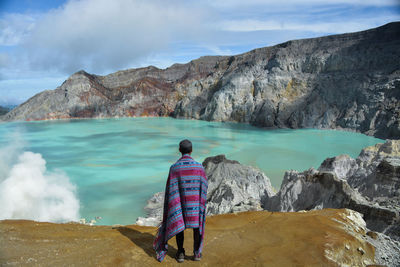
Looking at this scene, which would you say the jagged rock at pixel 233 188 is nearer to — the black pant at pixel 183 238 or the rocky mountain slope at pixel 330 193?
the rocky mountain slope at pixel 330 193

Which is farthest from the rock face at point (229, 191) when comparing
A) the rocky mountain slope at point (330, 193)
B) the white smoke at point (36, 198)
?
the white smoke at point (36, 198)

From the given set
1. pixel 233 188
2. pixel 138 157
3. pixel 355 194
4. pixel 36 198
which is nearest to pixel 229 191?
pixel 233 188

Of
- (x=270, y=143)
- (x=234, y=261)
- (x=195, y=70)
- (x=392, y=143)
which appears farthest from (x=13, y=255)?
(x=195, y=70)

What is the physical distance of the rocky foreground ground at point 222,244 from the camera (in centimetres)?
331

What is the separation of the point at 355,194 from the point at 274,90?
37804mm

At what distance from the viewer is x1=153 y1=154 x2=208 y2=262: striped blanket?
3.32m

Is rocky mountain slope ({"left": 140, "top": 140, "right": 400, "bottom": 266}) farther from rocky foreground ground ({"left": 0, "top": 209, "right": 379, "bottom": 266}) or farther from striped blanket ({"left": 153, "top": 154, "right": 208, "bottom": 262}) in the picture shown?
striped blanket ({"left": 153, "top": 154, "right": 208, "bottom": 262})

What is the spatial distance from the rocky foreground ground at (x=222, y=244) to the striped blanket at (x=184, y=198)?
42 centimetres

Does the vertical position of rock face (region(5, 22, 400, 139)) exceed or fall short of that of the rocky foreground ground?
it exceeds it

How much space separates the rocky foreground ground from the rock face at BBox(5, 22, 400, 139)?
2735cm

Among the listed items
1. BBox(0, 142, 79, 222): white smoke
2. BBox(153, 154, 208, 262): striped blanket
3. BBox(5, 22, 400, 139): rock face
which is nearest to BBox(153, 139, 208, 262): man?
BBox(153, 154, 208, 262): striped blanket

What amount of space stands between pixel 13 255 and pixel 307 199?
6.20 meters

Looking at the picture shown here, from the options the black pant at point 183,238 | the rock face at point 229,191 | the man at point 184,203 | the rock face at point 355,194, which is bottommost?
the rock face at point 229,191

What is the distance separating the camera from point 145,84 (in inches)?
2359
